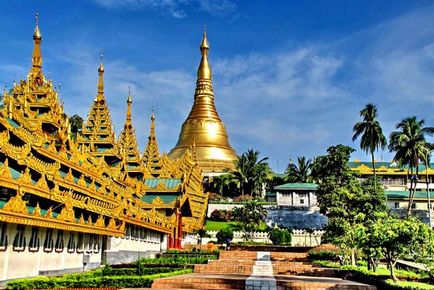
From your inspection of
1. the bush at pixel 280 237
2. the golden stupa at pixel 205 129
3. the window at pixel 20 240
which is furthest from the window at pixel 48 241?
the golden stupa at pixel 205 129

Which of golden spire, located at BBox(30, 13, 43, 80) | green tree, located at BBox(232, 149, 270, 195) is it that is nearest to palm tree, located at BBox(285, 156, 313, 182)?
green tree, located at BBox(232, 149, 270, 195)

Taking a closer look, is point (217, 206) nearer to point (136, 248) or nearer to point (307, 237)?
point (307, 237)

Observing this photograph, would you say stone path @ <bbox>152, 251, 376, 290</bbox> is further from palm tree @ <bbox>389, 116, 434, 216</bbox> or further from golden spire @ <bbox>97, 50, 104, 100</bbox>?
palm tree @ <bbox>389, 116, 434, 216</bbox>

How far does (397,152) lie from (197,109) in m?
42.7

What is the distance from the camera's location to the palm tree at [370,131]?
6291cm

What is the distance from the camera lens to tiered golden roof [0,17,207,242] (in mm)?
19562

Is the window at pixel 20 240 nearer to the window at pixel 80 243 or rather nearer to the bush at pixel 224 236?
the window at pixel 80 243

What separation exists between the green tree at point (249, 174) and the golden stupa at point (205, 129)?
959 centimetres

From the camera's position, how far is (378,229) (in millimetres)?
21484

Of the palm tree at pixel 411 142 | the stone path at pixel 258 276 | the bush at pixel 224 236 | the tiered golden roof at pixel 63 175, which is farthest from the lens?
the palm tree at pixel 411 142

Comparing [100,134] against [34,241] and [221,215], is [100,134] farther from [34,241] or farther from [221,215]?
[221,215]

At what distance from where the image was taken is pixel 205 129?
94688 mm

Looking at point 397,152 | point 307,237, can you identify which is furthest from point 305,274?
point 397,152

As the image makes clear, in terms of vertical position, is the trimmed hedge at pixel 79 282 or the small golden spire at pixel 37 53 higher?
the small golden spire at pixel 37 53
